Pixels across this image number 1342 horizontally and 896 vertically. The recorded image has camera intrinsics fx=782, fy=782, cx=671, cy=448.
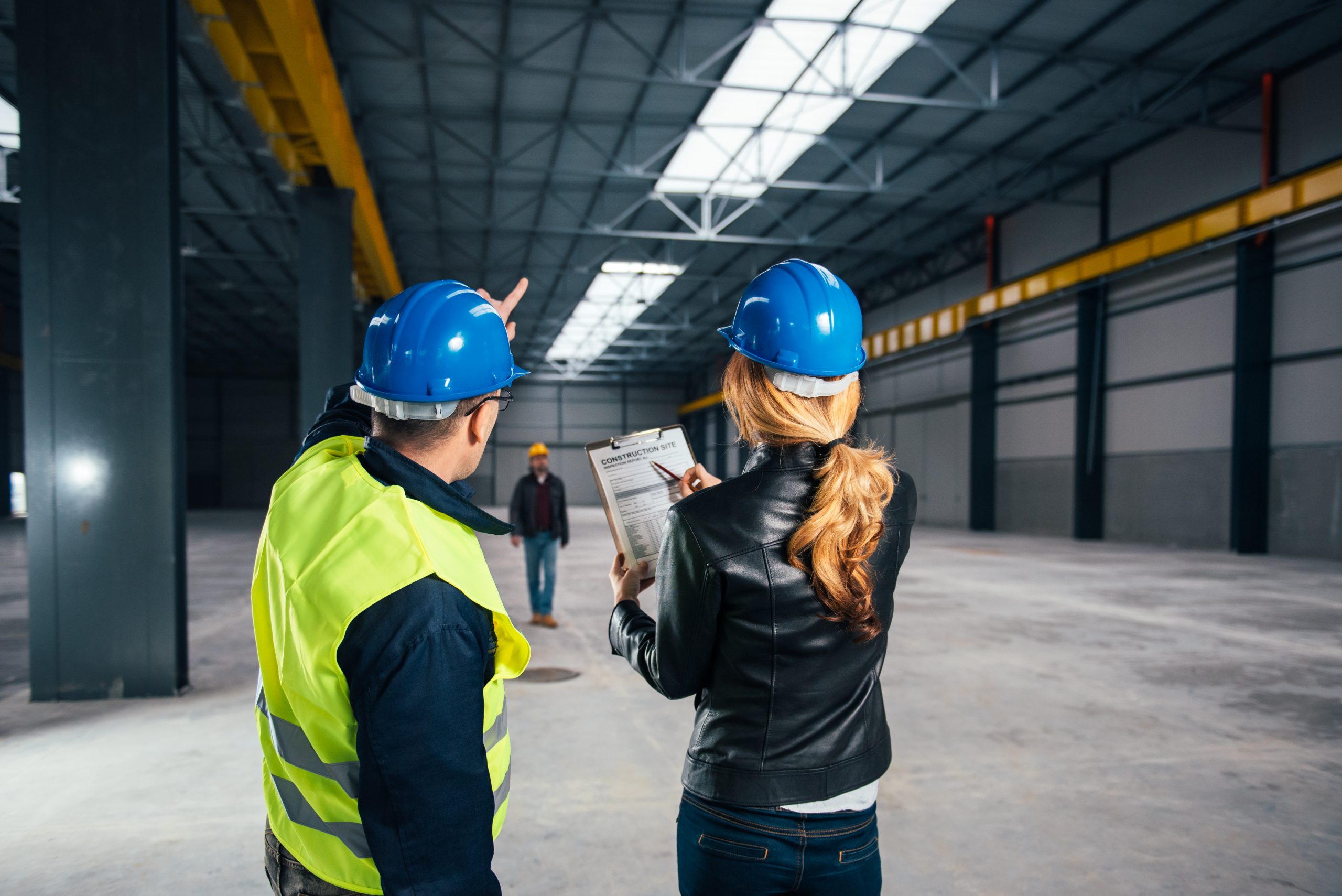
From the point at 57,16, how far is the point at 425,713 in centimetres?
629

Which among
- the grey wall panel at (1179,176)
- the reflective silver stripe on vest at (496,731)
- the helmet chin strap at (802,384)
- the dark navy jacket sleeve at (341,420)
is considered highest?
the grey wall panel at (1179,176)

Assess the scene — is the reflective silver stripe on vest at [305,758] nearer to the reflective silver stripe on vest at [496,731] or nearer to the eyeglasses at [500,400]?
the reflective silver stripe on vest at [496,731]

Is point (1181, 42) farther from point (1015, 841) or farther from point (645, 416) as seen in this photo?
point (645, 416)

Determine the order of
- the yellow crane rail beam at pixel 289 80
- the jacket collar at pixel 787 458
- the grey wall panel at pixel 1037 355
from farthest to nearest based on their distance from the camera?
the grey wall panel at pixel 1037 355, the yellow crane rail beam at pixel 289 80, the jacket collar at pixel 787 458

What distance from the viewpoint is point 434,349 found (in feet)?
4.46

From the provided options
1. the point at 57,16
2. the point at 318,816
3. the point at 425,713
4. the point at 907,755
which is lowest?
the point at 907,755

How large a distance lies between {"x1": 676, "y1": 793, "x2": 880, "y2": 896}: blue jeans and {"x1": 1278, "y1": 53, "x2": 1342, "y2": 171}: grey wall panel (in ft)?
53.0

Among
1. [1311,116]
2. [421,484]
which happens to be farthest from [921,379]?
[421,484]

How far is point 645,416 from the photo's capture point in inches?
1613

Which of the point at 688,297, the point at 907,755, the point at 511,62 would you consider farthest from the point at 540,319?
the point at 907,755

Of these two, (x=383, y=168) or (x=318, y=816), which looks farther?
(x=383, y=168)

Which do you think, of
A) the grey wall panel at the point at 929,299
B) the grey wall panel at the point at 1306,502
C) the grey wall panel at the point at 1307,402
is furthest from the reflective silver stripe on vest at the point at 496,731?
the grey wall panel at the point at 929,299

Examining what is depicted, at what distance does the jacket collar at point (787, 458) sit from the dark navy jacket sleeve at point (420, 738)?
0.62 m

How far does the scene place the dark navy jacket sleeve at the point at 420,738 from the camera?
108 centimetres
